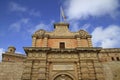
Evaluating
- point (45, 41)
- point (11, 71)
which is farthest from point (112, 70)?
point (11, 71)

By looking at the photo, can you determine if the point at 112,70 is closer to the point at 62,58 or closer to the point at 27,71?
the point at 62,58

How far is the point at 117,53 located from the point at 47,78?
1949 cm

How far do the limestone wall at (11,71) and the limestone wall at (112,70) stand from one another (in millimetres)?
10447

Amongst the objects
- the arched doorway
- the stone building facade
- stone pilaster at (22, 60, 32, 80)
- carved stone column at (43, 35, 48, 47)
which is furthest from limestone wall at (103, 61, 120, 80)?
stone pilaster at (22, 60, 32, 80)

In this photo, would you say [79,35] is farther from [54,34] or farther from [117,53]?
[117,53]

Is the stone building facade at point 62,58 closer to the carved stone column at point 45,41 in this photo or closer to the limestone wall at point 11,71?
the carved stone column at point 45,41

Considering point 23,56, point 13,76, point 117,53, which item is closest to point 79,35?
point 13,76

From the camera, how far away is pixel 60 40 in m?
19.1

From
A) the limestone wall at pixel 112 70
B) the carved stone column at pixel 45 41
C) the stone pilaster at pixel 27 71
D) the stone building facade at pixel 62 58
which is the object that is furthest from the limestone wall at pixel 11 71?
the limestone wall at pixel 112 70

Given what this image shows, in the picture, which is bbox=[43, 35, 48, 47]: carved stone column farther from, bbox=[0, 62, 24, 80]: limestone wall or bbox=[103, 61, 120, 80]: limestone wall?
bbox=[103, 61, 120, 80]: limestone wall

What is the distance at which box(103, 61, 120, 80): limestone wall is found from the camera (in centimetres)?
1722

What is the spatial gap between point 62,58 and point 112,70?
6.54 metres

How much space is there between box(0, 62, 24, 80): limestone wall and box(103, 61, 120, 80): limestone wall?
1045 centimetres

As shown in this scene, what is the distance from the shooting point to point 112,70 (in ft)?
59.1
